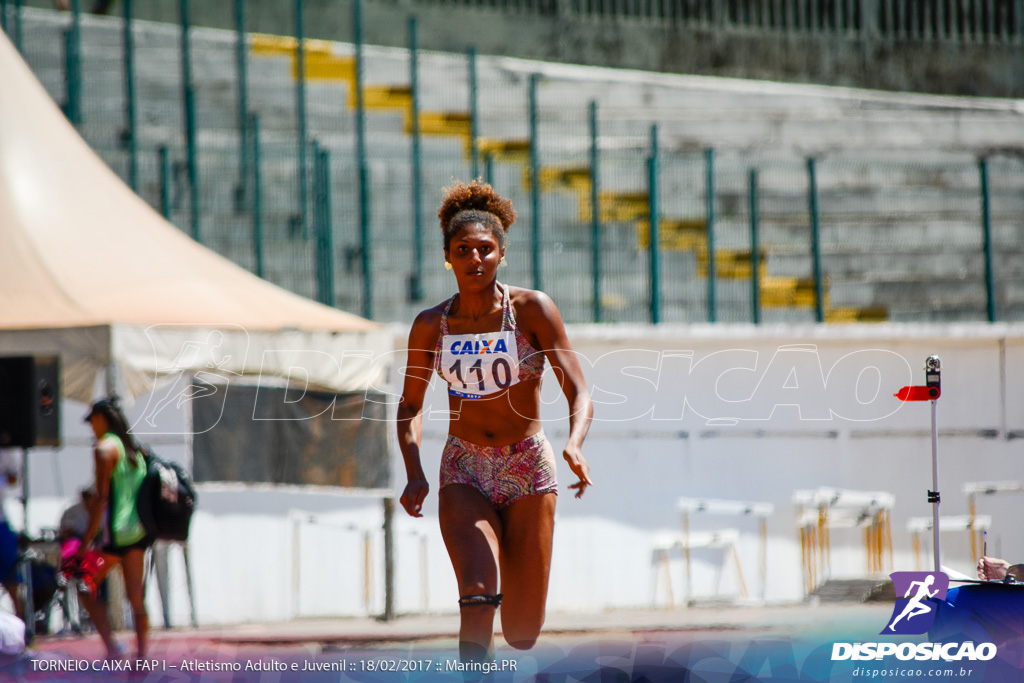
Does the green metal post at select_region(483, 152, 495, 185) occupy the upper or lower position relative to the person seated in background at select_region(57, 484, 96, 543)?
upper

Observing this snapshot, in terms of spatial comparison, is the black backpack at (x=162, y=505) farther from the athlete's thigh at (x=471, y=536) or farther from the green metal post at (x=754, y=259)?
the green metal post at (x=754, y=259)

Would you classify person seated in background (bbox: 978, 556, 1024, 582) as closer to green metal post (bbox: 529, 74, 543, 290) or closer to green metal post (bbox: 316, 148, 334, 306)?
green metal post (bbox: 529, 74, 543, 290)

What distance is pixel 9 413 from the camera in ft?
23.9

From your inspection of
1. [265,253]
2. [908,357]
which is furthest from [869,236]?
[265,253]

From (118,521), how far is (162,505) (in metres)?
0.28

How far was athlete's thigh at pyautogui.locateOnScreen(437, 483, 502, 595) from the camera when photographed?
4.88 metres

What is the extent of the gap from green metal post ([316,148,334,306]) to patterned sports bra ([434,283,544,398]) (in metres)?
6.17

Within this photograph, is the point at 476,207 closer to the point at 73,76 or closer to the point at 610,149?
the point at 610,149

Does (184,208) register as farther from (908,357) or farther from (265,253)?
(908,357)

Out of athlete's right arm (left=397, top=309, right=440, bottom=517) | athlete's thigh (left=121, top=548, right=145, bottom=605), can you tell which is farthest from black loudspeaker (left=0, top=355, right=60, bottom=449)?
athlete's right arm (left=397, top=309, right=440, bottom=517)

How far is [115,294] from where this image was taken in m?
8.32

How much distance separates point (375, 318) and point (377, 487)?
272 centimetres

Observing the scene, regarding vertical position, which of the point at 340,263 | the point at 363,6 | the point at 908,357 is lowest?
the point at 908,357

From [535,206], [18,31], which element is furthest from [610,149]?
[18,31]
